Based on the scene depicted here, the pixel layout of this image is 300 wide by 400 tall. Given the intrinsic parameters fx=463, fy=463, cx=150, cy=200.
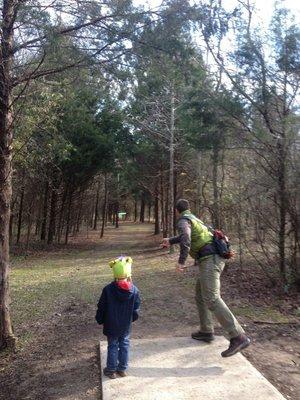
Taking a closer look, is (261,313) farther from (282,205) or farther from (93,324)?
(93,324)

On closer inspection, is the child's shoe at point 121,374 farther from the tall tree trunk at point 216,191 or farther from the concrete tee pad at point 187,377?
the tall tree trunk at point 216,191

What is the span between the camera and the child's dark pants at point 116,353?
5.29 metres

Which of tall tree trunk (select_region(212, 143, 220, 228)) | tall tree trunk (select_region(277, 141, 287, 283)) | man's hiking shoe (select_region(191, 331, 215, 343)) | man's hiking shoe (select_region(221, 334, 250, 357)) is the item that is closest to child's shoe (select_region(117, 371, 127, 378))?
man's hiking shoe (select_region(221, 334, 250, 357))

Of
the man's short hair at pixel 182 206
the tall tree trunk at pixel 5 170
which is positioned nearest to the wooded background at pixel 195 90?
the tall tree trunk at pixel 5 170

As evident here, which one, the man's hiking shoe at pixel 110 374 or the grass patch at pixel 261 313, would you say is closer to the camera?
the man's hiking shoe at pixel 110 374

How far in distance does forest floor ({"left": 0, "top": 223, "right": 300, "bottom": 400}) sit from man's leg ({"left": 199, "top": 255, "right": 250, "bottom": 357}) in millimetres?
434

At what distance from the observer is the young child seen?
524cm

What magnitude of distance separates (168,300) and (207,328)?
132 inches

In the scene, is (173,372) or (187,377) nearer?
(187,377)

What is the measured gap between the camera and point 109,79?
7.86 metres

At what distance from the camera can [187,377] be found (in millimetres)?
5184

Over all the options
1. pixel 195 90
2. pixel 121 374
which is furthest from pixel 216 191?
pixel 121 374

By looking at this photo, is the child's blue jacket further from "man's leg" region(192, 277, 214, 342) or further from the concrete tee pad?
"man's leg" region(192, 277, 214, 342)

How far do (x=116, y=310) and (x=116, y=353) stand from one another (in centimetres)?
51
